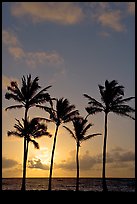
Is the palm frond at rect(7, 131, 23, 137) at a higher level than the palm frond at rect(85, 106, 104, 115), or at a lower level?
lower

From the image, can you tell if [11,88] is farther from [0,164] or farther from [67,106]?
[0,164]

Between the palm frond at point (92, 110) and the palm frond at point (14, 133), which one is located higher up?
the palm frond at point (92, 110)

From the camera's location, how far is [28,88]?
2881 cm

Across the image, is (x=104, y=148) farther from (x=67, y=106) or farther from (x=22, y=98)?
(x=22, y=98)

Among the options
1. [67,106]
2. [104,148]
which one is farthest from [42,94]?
[104,148]

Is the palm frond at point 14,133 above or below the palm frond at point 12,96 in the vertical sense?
below

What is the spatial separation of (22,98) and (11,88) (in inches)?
48.1

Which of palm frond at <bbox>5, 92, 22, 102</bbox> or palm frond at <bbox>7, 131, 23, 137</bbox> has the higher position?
palm frond at <bbox>5, 92, 22, 102</bbox>

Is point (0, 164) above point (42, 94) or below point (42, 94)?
below
